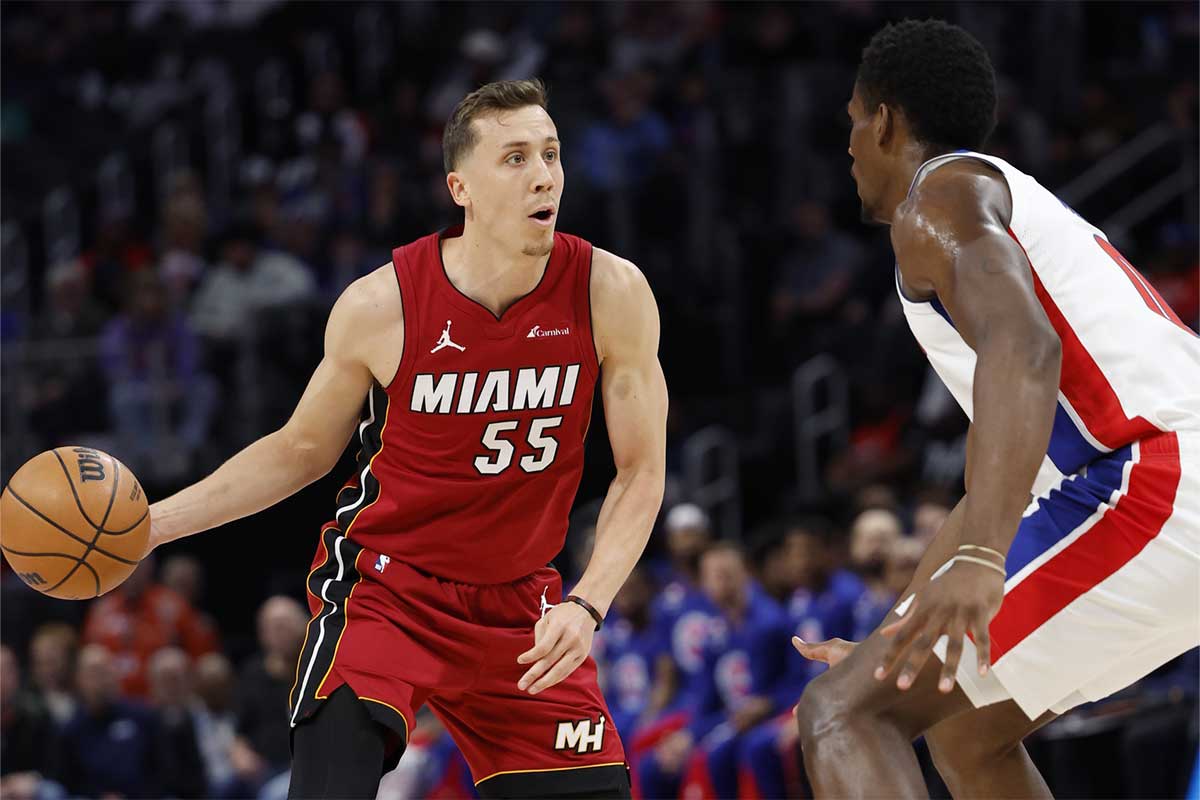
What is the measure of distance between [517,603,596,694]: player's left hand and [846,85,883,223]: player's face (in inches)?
49.4

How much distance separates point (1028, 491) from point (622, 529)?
1.48m

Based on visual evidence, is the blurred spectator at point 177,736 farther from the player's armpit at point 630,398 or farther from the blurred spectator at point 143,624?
the player's armpit at point 630,398

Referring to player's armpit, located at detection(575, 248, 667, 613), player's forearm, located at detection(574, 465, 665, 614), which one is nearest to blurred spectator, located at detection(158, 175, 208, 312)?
player's armpit, located at detection(575, 248, 667, 613)

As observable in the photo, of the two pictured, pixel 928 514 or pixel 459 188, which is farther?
pixel 928 514

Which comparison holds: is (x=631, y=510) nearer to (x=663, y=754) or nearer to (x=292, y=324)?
(x=663, y=754)

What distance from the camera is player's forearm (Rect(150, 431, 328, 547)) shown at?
4.83 m

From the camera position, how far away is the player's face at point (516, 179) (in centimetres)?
471

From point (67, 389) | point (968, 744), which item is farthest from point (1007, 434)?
point (67, 389)

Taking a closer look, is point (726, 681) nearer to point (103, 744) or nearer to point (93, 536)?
point (103, 744)

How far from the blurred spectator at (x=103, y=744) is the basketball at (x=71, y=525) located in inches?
223

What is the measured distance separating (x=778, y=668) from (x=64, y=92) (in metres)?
11.6

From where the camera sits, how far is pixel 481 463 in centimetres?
469

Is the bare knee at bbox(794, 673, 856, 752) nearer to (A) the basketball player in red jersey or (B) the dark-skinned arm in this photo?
(B) the dark-skinned arm

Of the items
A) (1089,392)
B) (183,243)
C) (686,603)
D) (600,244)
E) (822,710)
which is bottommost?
(822,710)
